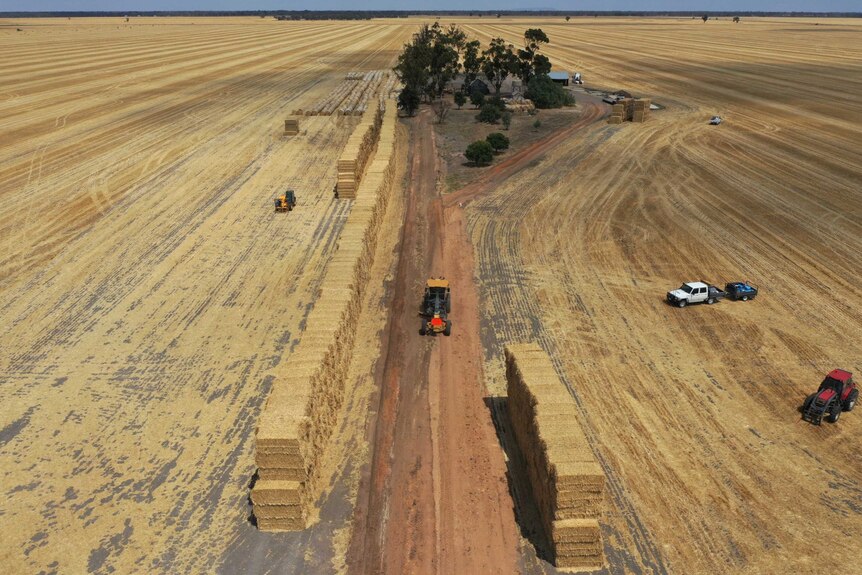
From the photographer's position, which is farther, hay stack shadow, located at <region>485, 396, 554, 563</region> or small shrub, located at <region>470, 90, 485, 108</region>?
small shrub, located at <region>470, 90, 485, 108</region>

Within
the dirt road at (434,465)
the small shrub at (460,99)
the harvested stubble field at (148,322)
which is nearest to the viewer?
the dirt road at (434,465)

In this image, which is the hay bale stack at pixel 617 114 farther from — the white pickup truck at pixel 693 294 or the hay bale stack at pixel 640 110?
the white pickup truck at pixel 693 294

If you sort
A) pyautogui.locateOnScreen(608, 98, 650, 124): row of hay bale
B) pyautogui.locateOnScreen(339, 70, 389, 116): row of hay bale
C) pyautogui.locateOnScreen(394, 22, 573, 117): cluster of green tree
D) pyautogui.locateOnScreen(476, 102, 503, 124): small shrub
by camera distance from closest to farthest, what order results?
pyautogui.locateOnScreen(608, 98, 650, 124): row of hay bale < pyautogui.locateOnScreen(476, 102, 503, 124): small shrub < pyautogui.locateOnScreen(339, 70, 389, 116): row of hay bale < pyautogui.locateOnScreen(394, 22, 573, 117): cluster of green tree

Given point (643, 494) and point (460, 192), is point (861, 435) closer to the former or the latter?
point (643, 494)

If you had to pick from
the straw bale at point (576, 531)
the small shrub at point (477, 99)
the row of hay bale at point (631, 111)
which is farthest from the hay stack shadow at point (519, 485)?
the small shrub at point (477, 99)

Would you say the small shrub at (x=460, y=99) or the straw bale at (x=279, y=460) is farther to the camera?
the small shrub at (x=460, y=99)

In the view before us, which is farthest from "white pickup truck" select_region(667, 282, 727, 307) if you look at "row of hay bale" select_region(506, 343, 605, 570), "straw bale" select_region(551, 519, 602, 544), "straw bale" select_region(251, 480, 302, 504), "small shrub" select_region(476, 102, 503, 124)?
"small shrub" select_region(476, 102, 503, 124)

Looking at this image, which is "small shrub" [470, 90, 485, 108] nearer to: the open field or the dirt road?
the open field
